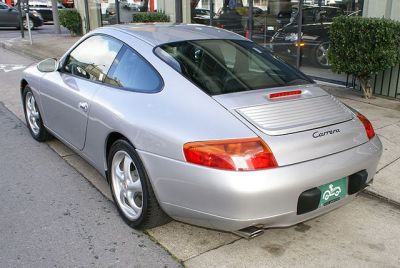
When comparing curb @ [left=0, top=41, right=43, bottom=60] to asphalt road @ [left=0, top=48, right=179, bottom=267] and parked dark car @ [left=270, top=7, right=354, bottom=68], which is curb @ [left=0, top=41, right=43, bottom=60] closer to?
parked dark car @ [left=270, top=7, right=354, bottom=68]

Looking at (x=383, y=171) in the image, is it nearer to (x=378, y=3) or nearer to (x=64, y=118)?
(x=64, y=118)

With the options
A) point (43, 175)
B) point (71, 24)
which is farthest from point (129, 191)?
point (71, 24)

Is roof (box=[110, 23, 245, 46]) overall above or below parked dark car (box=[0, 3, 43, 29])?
above

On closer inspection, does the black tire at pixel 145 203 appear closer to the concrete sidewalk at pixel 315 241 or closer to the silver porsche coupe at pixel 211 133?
the silver porsche coupe at pixel 211 133

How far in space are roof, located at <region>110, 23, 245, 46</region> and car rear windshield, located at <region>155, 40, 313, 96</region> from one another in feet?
0.30

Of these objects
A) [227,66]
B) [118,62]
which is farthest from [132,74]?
[227,66]

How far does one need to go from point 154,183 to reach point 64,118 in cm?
166

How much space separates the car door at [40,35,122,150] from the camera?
12.1 feet

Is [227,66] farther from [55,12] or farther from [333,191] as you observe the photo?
[55,12]

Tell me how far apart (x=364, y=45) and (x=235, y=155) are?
431 centimetres

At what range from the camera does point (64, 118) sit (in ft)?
13.5

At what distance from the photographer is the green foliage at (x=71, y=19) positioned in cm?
1721

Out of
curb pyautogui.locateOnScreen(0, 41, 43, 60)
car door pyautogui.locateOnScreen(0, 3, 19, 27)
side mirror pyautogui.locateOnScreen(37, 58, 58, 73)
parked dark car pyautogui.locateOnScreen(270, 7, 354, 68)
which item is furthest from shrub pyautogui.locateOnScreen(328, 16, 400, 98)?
car door pyautogui.locateOnScreen(0, 3, 19, 27)

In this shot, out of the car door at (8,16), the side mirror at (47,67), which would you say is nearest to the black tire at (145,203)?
the side mirror at (47,67)
